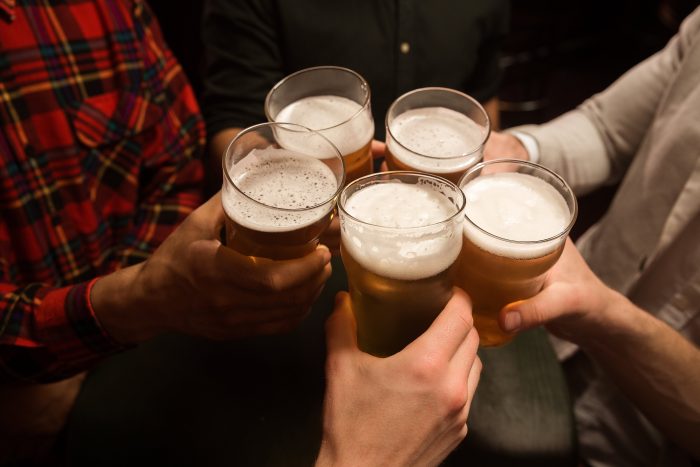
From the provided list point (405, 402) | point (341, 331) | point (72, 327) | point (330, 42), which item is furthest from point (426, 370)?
point (330, 42)

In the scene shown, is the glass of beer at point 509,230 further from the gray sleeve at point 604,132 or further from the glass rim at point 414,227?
the gray sleeve at point 604,132

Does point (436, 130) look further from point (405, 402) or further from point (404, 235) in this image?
point (405, 402)

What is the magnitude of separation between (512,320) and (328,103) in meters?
0.61

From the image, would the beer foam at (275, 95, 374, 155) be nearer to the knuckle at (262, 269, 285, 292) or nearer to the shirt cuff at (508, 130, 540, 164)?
the knuckle at (262, 269, 285, 292)

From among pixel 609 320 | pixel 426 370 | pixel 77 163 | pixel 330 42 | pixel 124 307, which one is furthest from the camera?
pixel 330 42

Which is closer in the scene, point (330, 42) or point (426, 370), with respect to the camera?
point (426, 370)

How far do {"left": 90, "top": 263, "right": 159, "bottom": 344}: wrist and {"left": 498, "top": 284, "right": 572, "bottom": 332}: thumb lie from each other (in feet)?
2.44

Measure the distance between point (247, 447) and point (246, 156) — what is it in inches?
24.5

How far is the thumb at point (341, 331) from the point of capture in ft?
3.10

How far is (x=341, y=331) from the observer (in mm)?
975

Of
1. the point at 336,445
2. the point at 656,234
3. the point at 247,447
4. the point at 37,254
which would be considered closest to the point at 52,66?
the point at 37,254

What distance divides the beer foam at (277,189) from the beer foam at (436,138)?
0.18m

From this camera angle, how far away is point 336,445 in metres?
0.85

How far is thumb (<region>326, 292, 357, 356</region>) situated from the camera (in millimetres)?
945
